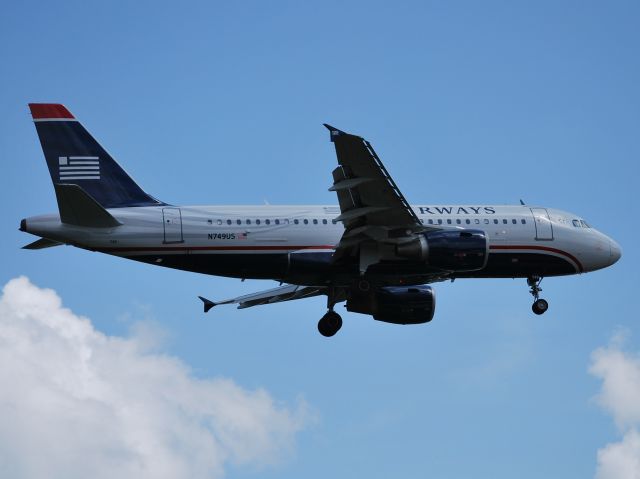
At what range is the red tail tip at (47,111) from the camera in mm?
52344

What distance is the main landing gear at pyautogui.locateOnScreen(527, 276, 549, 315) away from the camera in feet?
183

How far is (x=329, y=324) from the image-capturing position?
55.4 meters

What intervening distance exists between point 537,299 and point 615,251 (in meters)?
4.00

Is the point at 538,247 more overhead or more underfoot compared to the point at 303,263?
more overhead

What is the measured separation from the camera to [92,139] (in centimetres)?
5278

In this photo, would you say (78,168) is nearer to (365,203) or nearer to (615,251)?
(365,203)

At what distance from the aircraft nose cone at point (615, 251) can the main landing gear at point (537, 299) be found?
11.6ft

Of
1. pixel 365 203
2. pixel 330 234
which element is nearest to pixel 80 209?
pixel 330 234

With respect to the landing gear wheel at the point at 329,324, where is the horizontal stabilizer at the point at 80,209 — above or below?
below

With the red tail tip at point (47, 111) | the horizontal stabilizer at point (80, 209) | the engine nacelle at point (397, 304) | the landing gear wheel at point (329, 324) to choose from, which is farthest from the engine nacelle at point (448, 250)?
the red tail tip at point (47, 111)

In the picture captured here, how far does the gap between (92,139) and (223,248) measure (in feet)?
22.3

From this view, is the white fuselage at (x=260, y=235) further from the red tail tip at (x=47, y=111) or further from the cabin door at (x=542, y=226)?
the red tail tip at (x=47, y=111)

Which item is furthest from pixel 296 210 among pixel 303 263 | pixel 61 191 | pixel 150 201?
pixel 61 191

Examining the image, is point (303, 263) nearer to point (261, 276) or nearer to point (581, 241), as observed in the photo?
point (261, 276)
